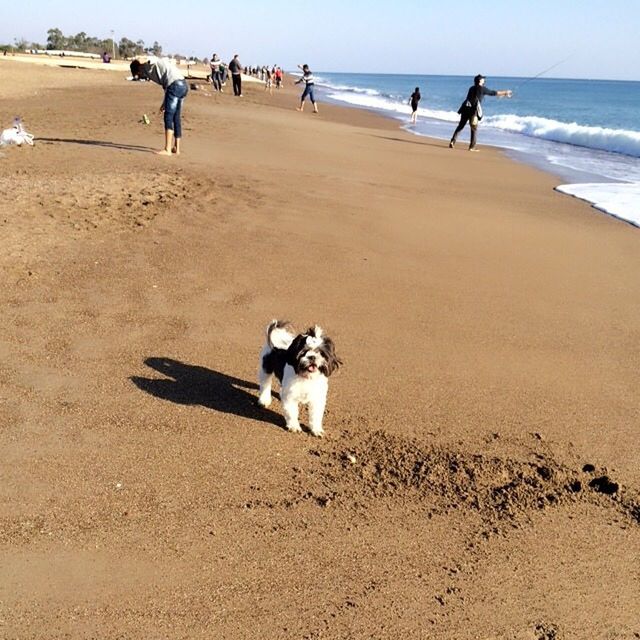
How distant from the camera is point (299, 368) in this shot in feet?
12.2

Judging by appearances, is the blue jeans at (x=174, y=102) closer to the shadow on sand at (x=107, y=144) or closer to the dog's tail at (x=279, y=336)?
the shadow on sand at (x=107, y=144)

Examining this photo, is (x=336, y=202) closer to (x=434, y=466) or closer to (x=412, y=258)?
(x=412, y=258)

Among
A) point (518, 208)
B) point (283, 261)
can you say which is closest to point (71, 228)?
point (283, 261)

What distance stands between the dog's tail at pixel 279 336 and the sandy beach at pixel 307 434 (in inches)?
20.4

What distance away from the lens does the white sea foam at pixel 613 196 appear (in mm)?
9969

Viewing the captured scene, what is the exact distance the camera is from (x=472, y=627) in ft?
8.61

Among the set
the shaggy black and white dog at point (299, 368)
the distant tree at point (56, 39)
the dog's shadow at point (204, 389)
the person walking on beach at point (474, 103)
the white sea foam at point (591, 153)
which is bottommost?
the dog's shadow at point (204, 389)

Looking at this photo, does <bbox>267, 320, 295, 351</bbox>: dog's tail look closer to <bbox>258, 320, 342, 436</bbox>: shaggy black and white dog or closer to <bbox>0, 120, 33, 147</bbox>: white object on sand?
<bbox>258, 320, 342, 436</bbox>: shaggy black and white dog

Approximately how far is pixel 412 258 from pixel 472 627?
499 centimetres

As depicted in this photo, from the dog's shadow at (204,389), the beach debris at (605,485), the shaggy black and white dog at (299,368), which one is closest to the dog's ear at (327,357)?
the shaggy black and white dog at (299,368)

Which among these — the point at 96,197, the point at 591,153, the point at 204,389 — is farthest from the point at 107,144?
the point at 591,153

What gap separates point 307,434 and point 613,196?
32.6 ft

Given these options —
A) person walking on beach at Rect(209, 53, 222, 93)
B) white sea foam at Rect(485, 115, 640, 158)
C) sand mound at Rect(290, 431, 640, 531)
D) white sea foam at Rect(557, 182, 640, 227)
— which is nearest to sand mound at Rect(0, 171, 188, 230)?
sand mound at Rect(290, 431, 640, 531)

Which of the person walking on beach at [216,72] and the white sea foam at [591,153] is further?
the person walking on beach at [216,72]
